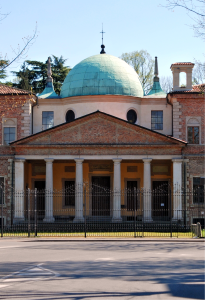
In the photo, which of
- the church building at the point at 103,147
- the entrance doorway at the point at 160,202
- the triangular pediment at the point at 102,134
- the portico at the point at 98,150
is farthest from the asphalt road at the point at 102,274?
the entrance doorway at the point at 160,202

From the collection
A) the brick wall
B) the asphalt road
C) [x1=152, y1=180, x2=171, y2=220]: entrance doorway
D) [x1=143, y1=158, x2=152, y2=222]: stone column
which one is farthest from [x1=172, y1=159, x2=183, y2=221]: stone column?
the asphalt road

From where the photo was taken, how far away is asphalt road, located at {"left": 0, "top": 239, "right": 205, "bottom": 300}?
959cm

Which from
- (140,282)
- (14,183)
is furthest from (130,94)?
(140,282)

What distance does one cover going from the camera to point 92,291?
9703mm

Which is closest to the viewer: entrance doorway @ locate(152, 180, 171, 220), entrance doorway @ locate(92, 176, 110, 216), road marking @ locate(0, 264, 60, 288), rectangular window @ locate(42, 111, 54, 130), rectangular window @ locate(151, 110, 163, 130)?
road marking @ locate(0, 264, 60, 288)

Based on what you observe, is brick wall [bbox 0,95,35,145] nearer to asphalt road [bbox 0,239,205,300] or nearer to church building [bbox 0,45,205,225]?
church building [bbox 0,45,205,225]

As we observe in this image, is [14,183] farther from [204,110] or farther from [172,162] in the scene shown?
[204,110]

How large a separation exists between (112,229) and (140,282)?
1891 centimetres

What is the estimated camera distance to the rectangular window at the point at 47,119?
39188 mm

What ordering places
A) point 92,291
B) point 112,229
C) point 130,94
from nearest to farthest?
1. point 92,291
2. point 112,229
3. point 130,94

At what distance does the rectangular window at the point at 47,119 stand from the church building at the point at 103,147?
0.08 meters

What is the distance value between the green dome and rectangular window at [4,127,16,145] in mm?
5608

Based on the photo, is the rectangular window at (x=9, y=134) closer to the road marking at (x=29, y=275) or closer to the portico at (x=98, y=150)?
the portico at (x=98, y=150)

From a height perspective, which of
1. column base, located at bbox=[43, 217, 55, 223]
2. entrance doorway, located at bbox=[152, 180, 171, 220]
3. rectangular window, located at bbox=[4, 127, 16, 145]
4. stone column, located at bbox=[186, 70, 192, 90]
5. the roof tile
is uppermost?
stone column, located at bbox=[186, 70, 192, 90]
